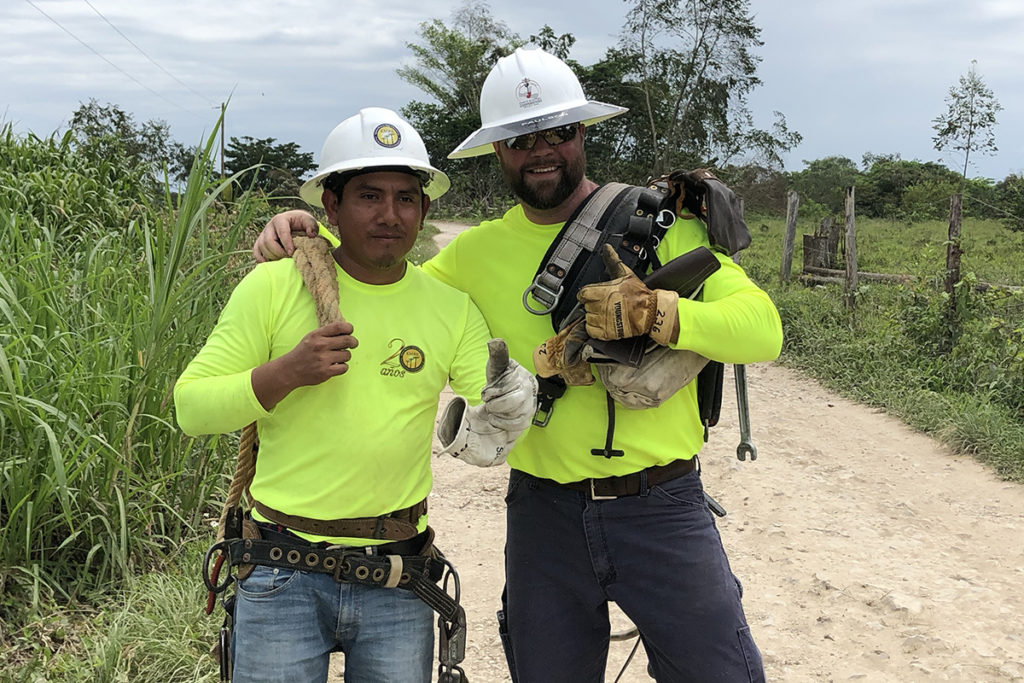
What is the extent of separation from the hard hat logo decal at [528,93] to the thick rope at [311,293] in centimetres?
67

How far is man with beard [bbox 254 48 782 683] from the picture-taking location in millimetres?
2100

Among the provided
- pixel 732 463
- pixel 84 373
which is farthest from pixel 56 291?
pixel 732 463

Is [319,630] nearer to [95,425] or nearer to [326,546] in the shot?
[326,546]

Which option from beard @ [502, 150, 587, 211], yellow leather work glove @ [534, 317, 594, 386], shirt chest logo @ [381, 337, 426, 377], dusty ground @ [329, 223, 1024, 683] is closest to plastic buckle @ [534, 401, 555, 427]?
yellow leather work glove @ [534, 317, 594, 386]

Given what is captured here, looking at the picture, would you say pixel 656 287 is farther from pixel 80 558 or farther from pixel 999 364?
pixel 999 364

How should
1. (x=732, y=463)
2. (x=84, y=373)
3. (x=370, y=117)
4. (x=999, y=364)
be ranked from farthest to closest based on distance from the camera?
(x=999, y=364)
(x=732, y=463)
(x=84, y=373)
(x=370, y=117)

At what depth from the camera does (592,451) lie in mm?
2256

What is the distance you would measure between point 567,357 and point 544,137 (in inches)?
24.9

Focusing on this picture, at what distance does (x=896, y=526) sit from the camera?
493cm

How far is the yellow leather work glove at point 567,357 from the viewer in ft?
6.97

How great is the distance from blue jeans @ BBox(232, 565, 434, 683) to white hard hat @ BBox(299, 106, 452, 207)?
0.96 meters

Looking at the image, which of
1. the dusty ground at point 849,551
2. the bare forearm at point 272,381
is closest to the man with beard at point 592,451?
the bare forearm at point 272,381

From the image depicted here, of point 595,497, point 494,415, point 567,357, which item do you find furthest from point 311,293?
point 595,497

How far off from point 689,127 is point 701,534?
92.8ft
